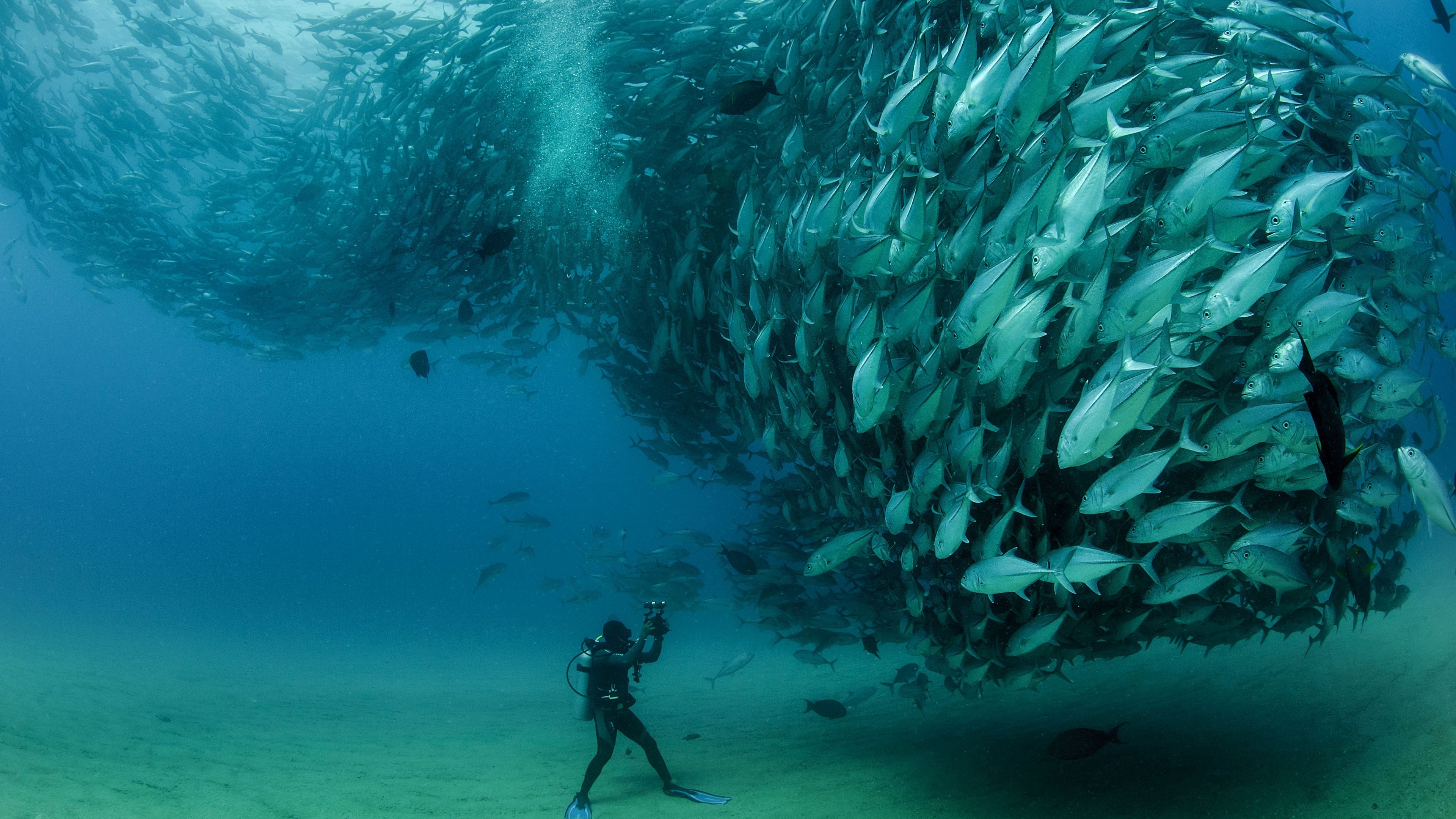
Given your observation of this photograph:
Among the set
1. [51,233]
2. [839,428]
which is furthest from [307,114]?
[839,428]

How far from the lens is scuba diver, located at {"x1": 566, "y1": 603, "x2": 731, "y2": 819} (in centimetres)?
555

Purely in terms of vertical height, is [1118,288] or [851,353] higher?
[851,353]

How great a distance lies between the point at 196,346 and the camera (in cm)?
7919

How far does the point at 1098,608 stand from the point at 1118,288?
103 inches

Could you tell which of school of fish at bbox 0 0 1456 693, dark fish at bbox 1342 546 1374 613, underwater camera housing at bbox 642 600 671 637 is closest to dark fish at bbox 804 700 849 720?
school of fish at bbox 0 0 1456 693

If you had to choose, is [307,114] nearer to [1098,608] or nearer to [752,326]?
[752,326]

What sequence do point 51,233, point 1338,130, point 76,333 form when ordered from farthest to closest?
1. point 76,333
2. point 51,233
3. point 1338,130

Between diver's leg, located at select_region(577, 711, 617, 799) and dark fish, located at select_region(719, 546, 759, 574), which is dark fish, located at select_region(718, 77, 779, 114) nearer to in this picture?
dark fish, located at select_region(719, 546, 759, 574)

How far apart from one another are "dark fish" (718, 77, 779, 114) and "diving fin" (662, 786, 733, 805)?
19.0ft

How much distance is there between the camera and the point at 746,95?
4766mm

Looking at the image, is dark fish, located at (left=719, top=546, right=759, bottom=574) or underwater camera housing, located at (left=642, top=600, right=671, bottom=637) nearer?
underwater camera housing, located at (left=642, top=600, right=671, bottom=637)

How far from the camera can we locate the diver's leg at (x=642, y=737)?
5.82m

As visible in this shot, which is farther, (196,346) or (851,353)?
(196,346)

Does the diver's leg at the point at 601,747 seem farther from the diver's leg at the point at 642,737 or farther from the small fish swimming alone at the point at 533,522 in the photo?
the small fish swimming alone at the point at 533,522
